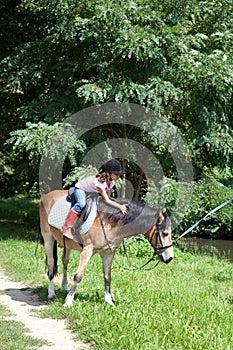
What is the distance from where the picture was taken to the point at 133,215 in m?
6.32

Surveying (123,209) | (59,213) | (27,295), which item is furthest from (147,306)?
(27,295)

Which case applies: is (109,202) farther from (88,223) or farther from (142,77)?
(142,77)

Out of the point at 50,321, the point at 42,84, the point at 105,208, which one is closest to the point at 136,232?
the point at 105,208

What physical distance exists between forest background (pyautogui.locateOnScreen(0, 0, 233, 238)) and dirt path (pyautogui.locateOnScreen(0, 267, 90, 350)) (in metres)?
3.71

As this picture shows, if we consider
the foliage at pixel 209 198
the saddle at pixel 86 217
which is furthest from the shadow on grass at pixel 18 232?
the saddle at pixel 86 217

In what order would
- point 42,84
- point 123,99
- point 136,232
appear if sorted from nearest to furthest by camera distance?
point 136,232, point 123,99, point 42,84

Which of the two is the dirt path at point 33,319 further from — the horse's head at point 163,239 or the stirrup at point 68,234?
the horse's head at point 163,239

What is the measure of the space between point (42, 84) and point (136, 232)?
790cm

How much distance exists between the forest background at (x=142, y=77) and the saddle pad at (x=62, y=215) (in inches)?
145

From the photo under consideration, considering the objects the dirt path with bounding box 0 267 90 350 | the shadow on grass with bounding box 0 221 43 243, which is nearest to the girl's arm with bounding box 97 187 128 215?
the dirt path with bounding box 0 267 90 350

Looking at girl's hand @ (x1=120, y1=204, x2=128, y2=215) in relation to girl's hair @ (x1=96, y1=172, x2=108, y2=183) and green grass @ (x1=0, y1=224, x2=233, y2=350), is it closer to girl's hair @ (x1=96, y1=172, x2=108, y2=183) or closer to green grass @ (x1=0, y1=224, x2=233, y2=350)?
girl's hair @ (x1=96, y1=172, x2=108, y2=183)

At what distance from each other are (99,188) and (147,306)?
1.67m

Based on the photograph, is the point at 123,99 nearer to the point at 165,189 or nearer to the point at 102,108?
the point at 102,108

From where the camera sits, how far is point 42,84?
13234mm
